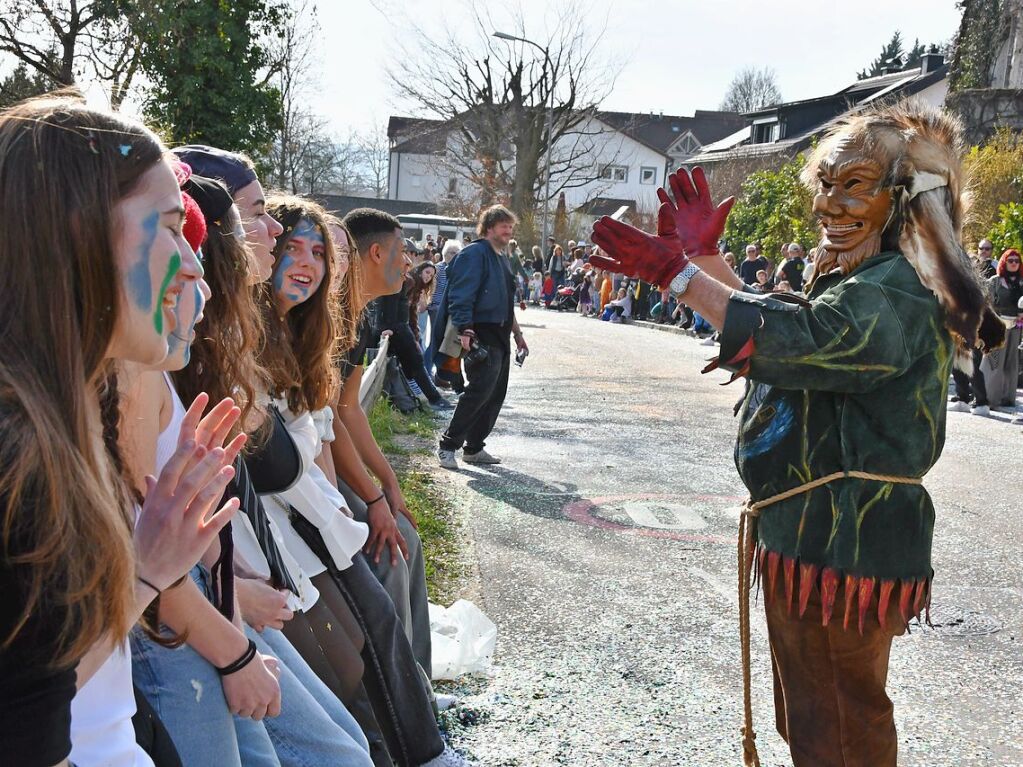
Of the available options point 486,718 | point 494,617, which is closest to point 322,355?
point 486,718

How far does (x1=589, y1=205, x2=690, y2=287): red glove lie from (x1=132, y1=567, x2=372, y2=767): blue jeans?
1.28 meters

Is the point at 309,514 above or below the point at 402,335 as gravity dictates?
above

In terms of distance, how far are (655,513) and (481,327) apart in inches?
102

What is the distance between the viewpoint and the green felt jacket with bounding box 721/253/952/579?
98.6 inches

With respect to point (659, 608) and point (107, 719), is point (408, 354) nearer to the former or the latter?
point (659, 608)

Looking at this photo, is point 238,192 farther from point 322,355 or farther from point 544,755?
point 544,755

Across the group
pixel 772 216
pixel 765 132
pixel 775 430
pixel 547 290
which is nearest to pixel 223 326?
pixel 775 430

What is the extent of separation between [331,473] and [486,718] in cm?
110

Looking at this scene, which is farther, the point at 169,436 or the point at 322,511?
the point at 322,511

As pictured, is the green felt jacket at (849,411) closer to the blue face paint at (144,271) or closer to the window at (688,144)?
Result: the blue face paint at (144,271)

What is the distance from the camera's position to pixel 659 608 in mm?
5070

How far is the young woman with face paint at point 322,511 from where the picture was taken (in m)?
3.15

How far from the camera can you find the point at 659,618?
4926 mm

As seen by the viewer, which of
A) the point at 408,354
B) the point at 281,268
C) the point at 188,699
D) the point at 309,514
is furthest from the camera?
the point at 408,354
